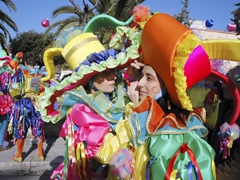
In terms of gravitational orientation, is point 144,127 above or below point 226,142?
above

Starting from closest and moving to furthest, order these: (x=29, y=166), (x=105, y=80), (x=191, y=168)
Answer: (x=191, y=168) < (x=105, y=80) < (x=29, y=166)

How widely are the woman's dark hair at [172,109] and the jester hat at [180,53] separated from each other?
0.16 feet

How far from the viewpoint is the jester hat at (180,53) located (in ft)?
4.44

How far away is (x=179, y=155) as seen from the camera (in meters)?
1.39

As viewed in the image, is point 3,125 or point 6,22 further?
point 6,22

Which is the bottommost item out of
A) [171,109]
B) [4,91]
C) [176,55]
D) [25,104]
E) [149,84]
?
[25,104]

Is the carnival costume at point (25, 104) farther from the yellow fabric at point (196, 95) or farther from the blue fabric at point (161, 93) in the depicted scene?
the yellow fabric at point (196, 95)

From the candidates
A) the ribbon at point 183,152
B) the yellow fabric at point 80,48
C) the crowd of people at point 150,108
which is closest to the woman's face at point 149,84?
the crowd of people at point 150,108

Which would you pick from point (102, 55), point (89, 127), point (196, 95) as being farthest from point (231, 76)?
point (89, 127)

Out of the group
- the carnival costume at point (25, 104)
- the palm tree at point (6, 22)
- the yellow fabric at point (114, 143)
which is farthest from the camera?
the palm tree at point (6, 22)

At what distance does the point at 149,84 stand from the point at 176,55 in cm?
30

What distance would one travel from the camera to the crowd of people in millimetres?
1386

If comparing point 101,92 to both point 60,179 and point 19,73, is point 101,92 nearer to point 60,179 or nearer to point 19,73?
point 60,179

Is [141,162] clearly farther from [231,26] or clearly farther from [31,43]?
[31,43]
